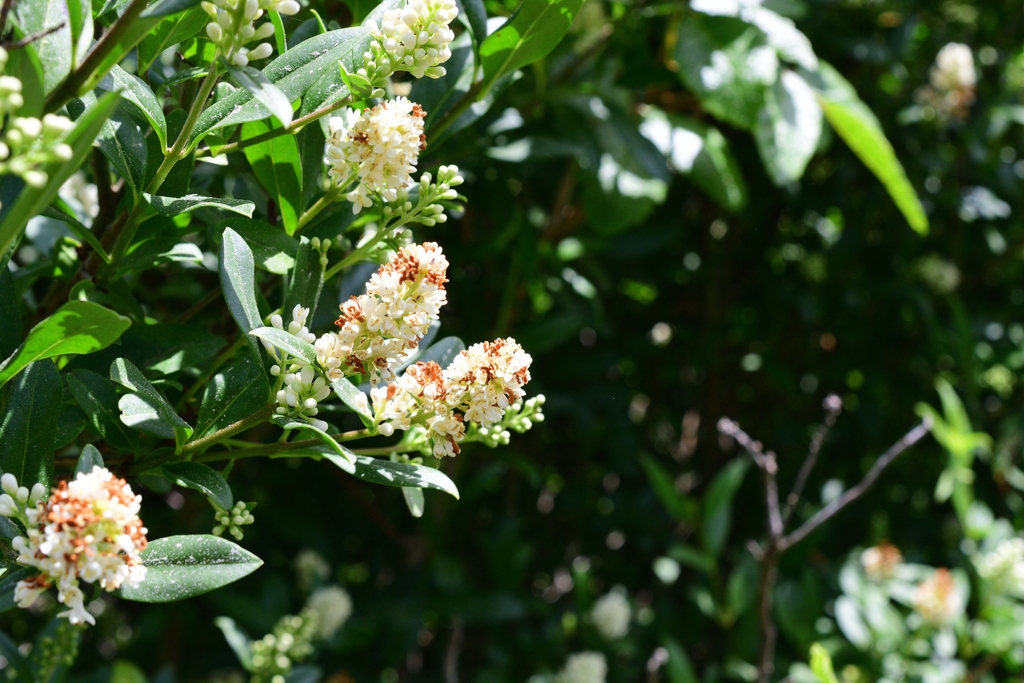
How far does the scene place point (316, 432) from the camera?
1.87 ft

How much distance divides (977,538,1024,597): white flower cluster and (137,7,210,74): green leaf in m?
1.87

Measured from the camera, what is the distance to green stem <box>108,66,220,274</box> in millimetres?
558

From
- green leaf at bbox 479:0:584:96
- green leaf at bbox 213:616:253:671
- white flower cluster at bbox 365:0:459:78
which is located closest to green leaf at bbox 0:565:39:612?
white flower cluster at bbox 365:0:459:78

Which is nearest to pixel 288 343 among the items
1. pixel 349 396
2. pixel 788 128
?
pixel 349 396

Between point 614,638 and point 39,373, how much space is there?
4.60ft

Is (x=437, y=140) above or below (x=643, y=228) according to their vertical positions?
above

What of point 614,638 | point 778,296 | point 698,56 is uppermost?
point 698,56

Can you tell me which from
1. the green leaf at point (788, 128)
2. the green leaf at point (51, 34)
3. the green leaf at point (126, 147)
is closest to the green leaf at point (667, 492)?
the green leaf at point (788, 128)

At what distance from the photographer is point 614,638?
1.78m

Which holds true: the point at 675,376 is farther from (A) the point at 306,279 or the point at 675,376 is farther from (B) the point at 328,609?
(A) the point at 306,279

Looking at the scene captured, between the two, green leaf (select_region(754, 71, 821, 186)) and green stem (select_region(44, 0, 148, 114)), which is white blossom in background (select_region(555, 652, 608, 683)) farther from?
green stem (select_region(44, 0, 148, 114))

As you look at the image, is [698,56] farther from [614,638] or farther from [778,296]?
[614,638]

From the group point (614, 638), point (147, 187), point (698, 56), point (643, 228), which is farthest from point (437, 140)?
point (614, 638)

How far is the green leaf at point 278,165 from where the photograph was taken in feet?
2.27
